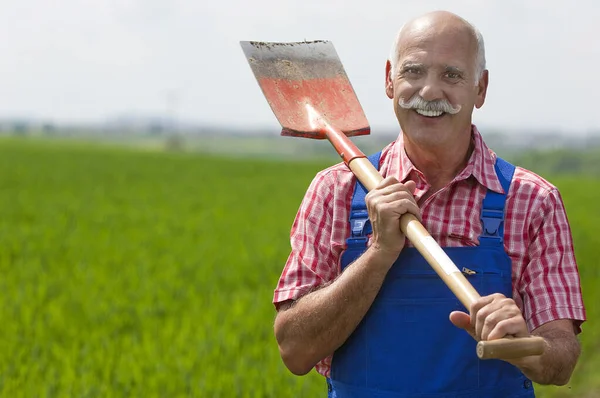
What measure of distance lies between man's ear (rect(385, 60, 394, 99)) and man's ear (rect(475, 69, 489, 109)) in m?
0.21

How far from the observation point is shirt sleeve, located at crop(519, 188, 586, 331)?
2.27 metres

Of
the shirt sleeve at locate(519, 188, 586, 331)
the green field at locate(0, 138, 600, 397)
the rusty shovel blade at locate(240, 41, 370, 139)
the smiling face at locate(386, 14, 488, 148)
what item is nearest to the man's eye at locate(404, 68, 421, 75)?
the smiling face at locate(386, 14, 488, 148)


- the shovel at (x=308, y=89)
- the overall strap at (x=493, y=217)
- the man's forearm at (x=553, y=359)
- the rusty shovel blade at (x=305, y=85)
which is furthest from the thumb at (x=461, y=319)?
the rusty shovel blade at (x=305, y=85)

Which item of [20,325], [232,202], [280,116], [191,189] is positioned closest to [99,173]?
[191,189]

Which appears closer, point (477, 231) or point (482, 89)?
point (477, 231)

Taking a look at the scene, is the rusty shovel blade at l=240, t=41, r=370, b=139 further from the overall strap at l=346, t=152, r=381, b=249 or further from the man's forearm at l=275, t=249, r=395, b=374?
the man's forearm at l=275, t=249, r=395, b=374

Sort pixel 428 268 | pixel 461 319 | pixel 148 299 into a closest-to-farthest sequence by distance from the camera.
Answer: pixel 461 319 → pixel 428 268 → pixel 148 299

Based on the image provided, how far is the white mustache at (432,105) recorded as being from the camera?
2275 mm

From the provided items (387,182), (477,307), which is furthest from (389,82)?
(477,307)

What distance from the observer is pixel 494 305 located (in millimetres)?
1956

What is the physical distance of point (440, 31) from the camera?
2.29m

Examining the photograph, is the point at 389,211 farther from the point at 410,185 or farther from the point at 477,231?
the point at 477,231

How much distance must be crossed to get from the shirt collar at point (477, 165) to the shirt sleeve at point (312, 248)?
0.19 meters

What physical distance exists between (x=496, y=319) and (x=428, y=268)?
0.36 metres
